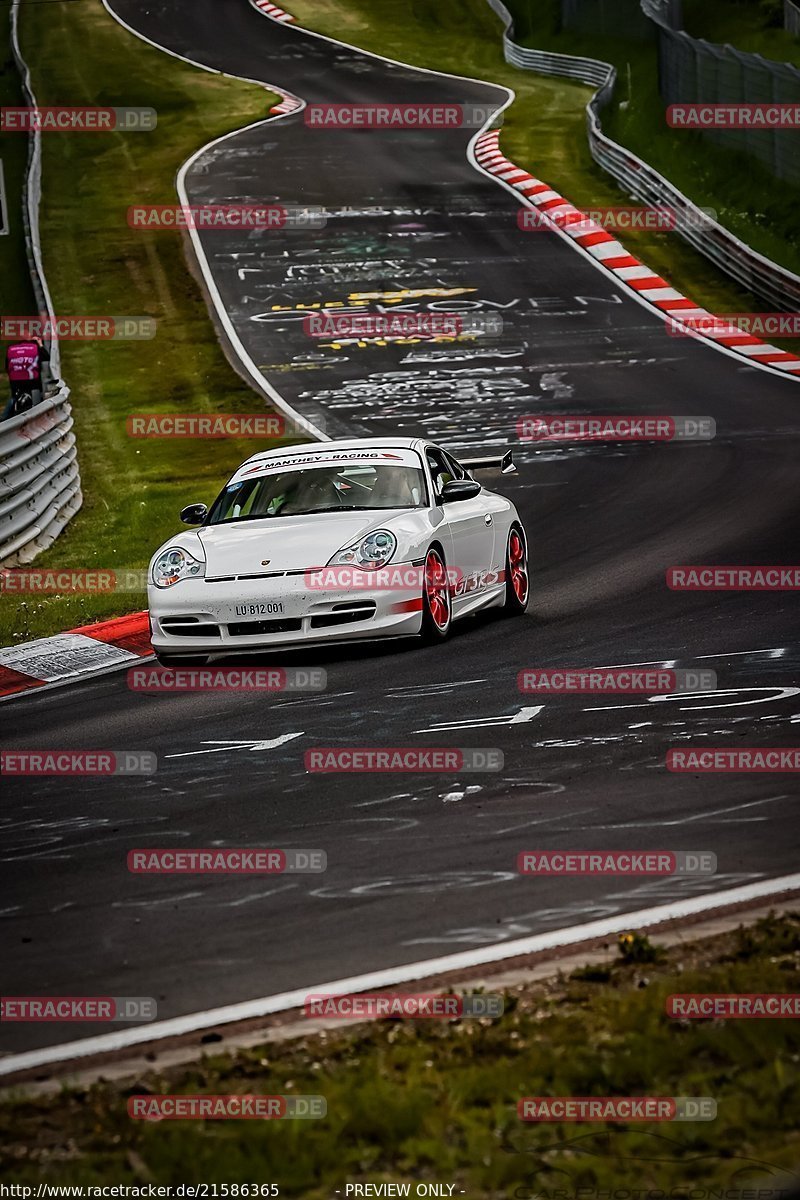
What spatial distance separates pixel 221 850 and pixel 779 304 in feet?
74.8

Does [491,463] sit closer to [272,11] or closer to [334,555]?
[334,555]

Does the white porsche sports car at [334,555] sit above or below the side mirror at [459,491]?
below

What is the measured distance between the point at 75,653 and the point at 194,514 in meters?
1.29

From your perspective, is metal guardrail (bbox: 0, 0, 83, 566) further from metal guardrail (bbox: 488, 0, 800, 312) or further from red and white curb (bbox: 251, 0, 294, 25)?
red and white curb (bbox: 251, 0, 294, 25)

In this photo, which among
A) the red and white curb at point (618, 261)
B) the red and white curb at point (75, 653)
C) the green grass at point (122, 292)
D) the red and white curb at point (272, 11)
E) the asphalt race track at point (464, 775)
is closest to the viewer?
the asphalt race track at point (464, 775)

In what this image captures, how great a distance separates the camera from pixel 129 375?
26656 mm

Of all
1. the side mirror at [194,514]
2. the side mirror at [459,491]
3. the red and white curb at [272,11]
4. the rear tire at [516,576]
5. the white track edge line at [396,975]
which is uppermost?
the red and white curb at [272,11]

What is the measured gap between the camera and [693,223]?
31781mm

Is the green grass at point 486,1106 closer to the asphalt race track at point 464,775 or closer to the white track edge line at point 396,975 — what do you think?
the white track edge line at point 396,975

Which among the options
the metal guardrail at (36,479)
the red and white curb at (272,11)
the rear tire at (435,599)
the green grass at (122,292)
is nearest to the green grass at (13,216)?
the green grass at (122,292)

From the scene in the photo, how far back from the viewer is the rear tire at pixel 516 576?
12664 mm

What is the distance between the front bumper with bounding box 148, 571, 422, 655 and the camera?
35.3 ft

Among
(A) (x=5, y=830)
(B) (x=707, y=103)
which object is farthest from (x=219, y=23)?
(A) (x=5, y=830)

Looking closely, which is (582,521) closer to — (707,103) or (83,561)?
(83,561)
